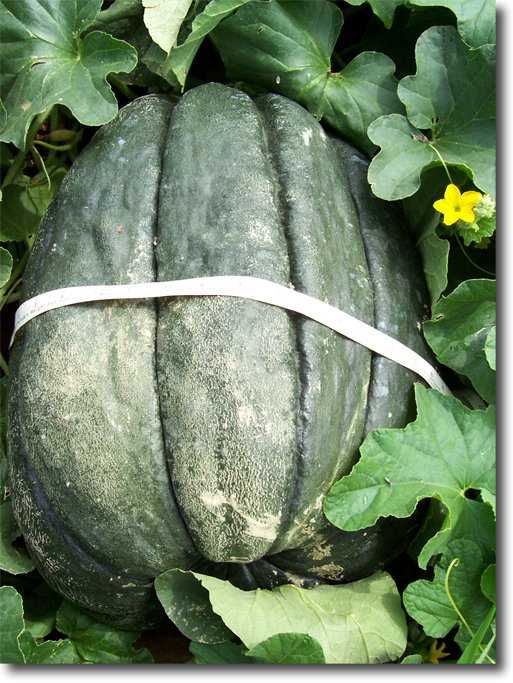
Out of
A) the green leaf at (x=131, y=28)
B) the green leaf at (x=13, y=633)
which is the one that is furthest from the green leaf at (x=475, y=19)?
the green leaf at (x=13, y=633)

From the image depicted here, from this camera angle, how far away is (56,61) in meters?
1.74

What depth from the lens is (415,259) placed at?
1817 mm

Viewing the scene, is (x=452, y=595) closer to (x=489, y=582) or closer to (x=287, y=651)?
(x=489, y=582)

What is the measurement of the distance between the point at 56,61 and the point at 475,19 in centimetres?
111

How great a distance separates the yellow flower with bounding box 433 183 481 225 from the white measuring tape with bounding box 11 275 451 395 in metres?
0.35

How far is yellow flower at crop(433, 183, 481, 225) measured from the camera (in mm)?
1673

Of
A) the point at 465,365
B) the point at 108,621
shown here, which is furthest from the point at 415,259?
the point at 108,621

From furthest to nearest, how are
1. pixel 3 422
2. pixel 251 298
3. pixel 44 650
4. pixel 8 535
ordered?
pixel 3 422
pixel 8 535
pixel 44 650
pixel 251 298

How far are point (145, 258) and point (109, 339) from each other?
0.21 meters

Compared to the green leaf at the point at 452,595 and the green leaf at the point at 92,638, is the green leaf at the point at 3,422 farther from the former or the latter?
the green leaf at the point at 452,595

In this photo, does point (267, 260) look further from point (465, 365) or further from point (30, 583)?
point (30, 583)

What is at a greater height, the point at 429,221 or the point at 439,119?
the point at 439,119

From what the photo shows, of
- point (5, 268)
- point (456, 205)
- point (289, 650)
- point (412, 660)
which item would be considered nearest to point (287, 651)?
point (289, 650)

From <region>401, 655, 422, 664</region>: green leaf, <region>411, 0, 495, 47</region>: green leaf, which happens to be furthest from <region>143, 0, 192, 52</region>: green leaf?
<region>401, 655, 422, 664</region>: green leaf
